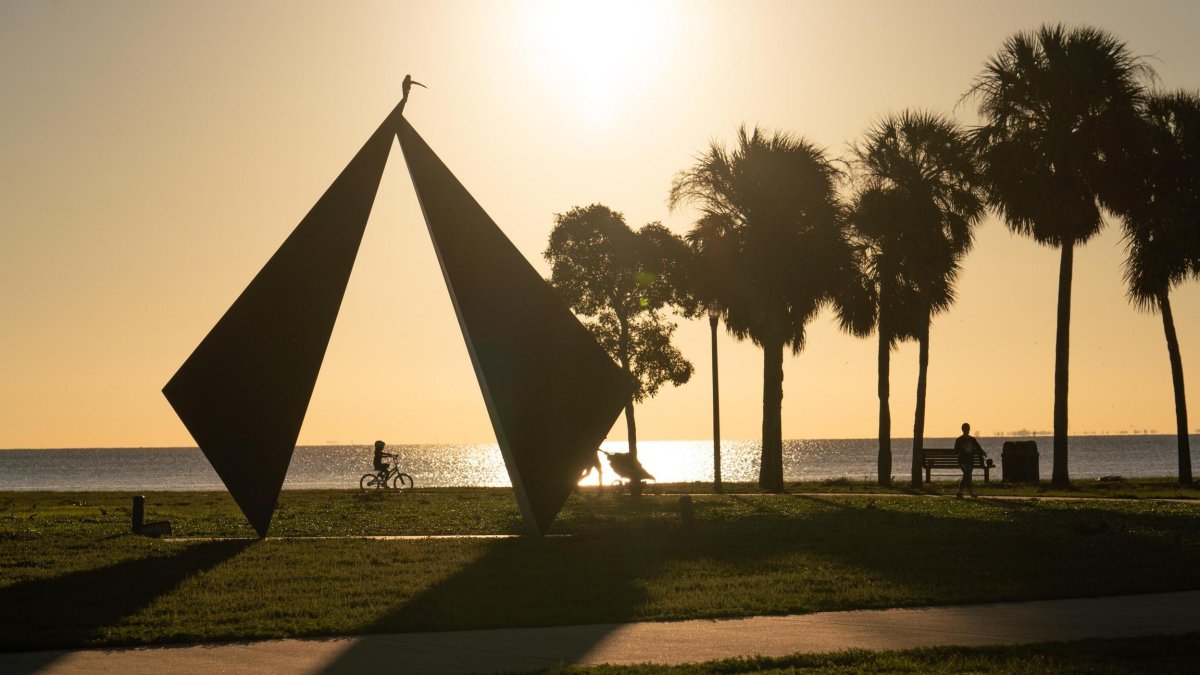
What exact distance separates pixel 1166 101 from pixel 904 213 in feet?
22.9

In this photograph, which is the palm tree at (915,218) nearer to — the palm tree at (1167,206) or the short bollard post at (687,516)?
the palm tree at (1167,206)

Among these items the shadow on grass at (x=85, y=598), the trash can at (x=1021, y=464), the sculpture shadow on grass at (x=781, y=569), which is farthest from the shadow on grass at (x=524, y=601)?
the trash can at (x=1021, y=464)

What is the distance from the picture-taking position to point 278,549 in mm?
15570

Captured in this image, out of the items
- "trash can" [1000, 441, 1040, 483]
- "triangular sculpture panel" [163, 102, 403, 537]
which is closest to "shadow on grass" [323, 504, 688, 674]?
"triangular sculpture panel" [163, 102, 403, 537]

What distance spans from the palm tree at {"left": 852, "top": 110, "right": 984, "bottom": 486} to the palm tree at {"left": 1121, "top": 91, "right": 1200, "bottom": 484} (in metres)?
4.31

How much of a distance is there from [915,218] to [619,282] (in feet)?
32.4

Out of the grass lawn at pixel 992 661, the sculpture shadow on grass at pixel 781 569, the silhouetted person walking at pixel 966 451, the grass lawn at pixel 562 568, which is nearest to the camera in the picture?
the grass lawn at pixel 992 661

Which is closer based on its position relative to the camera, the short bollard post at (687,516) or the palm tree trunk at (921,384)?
the short bollard post at (687,516)

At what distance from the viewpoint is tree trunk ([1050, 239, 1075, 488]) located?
29.3 metres

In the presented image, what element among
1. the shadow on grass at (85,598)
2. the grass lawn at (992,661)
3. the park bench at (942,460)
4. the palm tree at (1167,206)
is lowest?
the shadow on grass at (85,598)

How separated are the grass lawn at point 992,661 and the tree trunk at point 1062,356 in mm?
22077

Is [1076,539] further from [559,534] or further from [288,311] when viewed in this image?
[288,311]

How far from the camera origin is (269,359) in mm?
16266

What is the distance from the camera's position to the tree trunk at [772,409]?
103 feet
